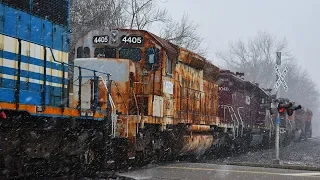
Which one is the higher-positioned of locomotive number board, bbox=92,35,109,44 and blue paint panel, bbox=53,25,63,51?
locomotive number board, bbox=92,35,109,44

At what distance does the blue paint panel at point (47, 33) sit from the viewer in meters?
8.72

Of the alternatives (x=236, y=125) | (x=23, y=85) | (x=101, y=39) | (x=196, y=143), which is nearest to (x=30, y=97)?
(x=23, y=85)

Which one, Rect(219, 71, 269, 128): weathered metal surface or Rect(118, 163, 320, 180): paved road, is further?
Rect(219, 71, 269, 128): weathered metal surface

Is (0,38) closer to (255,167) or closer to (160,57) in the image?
(160,57)

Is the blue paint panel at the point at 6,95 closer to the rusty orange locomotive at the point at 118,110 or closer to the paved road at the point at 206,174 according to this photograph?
the rusty orange locomotive at the point at 118,110

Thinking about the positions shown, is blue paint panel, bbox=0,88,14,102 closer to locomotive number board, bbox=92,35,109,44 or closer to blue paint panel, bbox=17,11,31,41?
blue paint panel, bbox=17,11,31,41

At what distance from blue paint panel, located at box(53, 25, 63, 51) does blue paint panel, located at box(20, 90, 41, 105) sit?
1217mm

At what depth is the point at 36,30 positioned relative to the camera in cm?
848

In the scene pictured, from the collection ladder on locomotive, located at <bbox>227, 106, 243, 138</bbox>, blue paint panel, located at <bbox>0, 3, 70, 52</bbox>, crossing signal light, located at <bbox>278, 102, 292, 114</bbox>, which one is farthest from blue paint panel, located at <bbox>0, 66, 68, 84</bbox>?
ladder on locomotive, located at <bbox>227, 106, 243, 138</bbox>

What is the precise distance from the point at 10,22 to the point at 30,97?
1294mm

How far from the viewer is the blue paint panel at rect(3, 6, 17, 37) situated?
770 cm

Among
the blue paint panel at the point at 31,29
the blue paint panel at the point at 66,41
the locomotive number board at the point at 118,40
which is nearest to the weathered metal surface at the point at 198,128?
the locomotive number board at the point at 118,40

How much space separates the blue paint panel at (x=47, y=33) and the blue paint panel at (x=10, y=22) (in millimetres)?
850

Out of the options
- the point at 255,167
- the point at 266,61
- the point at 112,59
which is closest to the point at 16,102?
the point at 112,59
